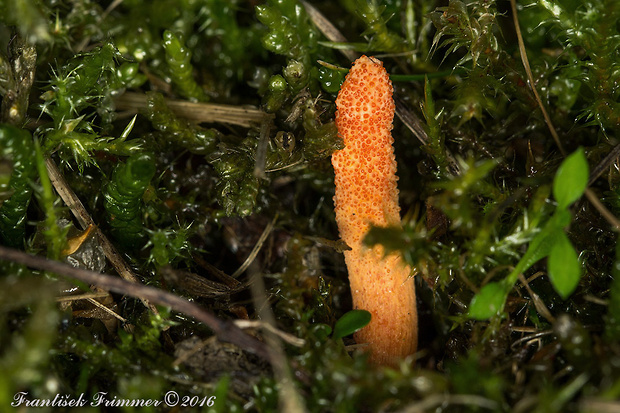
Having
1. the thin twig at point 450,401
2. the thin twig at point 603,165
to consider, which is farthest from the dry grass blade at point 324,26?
the thin twig at point 450,401

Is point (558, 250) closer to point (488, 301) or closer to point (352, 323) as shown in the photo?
point (488, 301)

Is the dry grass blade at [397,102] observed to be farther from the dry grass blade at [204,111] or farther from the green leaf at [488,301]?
the green leaf at [488,301]

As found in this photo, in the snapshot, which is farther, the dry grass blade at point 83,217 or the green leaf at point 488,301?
the dry grass blade at point 83,217

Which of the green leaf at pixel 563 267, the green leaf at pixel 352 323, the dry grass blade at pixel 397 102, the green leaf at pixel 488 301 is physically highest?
the dry grass blade at pixel 397 102

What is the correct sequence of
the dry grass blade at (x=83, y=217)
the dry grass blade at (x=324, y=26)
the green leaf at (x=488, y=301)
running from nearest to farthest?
the green leaf at (x=488, y=301) → the dry grass blade at (x=83, y=217) → the dry grass blade at (x=324, y=26)

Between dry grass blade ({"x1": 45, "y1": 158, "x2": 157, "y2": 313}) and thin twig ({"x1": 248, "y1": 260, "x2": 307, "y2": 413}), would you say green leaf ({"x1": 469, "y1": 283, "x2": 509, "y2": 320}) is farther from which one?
dry grass blade ({"x1": 45, "y1": 158, "x2": 157, "y2": 313})

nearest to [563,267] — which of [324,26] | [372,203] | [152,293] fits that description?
[372,203]

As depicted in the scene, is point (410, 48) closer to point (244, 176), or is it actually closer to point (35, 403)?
point (244, 176)

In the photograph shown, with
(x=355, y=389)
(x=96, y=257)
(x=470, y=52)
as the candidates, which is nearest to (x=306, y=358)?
(x=355, y=389)
